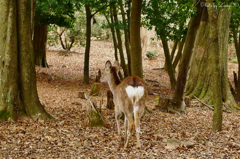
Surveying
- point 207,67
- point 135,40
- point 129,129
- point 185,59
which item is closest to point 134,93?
point 129,129

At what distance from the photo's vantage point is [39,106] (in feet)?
25.1

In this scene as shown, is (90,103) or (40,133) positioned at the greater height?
(90,103)

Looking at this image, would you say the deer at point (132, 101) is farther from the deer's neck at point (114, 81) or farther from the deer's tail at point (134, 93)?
the deer's neck at point (114, 81)

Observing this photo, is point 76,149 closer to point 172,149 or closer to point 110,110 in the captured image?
point 172,149

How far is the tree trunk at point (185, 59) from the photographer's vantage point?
9.78 m

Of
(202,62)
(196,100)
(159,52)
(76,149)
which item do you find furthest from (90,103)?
(159,52)

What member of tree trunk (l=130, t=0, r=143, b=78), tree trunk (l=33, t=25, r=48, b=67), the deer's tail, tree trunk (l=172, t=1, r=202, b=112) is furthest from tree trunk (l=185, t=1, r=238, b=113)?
tree trunk (l=33, t=25, r=48, b=67)

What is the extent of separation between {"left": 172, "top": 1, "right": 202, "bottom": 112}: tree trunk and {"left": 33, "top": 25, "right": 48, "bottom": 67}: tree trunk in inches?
472

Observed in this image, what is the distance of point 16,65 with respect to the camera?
285 inches

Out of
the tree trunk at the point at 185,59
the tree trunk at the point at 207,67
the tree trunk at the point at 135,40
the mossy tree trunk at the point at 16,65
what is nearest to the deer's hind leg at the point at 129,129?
the mossy tree trunk at the point at 16,65

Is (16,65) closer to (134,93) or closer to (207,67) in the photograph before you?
(134,93)

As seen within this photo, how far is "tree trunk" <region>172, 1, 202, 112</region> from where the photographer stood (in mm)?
9781

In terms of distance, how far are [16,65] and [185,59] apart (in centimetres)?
546

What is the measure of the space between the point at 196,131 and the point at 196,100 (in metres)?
5.47
